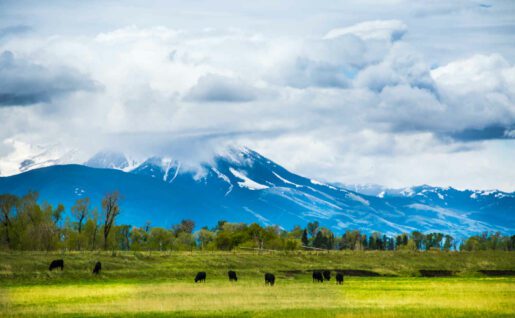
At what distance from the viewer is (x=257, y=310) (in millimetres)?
48375

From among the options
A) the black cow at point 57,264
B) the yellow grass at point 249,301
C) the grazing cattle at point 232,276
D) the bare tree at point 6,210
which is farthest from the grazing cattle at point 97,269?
the bare tree at point 6,210

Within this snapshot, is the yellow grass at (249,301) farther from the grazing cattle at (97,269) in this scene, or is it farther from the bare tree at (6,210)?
the bare tree at (6,210)

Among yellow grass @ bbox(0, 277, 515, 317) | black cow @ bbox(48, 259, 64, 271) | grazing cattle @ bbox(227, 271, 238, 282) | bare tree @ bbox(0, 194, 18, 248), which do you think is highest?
bare tree @ bbox(0, 194, 18, 248)

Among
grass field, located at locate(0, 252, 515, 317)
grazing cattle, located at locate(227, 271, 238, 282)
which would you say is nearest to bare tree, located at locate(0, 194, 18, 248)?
grass field, located at locate(0, 252, 515, 317)

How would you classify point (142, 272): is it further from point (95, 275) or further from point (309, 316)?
point (309, 316)

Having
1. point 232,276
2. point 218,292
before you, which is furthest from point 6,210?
point 218,292

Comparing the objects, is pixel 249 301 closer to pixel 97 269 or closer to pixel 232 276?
pixel 232 276

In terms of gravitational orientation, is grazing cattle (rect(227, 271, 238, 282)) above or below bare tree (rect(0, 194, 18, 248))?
below

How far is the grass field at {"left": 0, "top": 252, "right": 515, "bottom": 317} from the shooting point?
48.0m

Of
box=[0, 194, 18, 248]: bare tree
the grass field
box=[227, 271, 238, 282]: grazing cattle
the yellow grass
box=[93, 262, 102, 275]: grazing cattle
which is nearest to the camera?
the yellow grass

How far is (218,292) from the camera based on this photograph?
6462 cm

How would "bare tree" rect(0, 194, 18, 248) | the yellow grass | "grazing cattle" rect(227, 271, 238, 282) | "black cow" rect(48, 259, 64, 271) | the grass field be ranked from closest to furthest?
the yellow grass
the grass field
"grazing cattle" rect(227, 271, 238, 282)
"black cow" rect(48, 259, 64, 271)
"bare tree" rect(0, 194, 18, 248)

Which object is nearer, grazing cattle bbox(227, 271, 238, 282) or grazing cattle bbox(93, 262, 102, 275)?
grazing cattle bbox(227, 271, 238, 282)

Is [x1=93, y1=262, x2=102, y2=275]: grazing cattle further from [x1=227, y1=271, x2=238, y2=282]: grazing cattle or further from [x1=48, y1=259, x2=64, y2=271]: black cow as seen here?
[x1=227, y1=271, x2=238, y2=282]: grazing cattle
